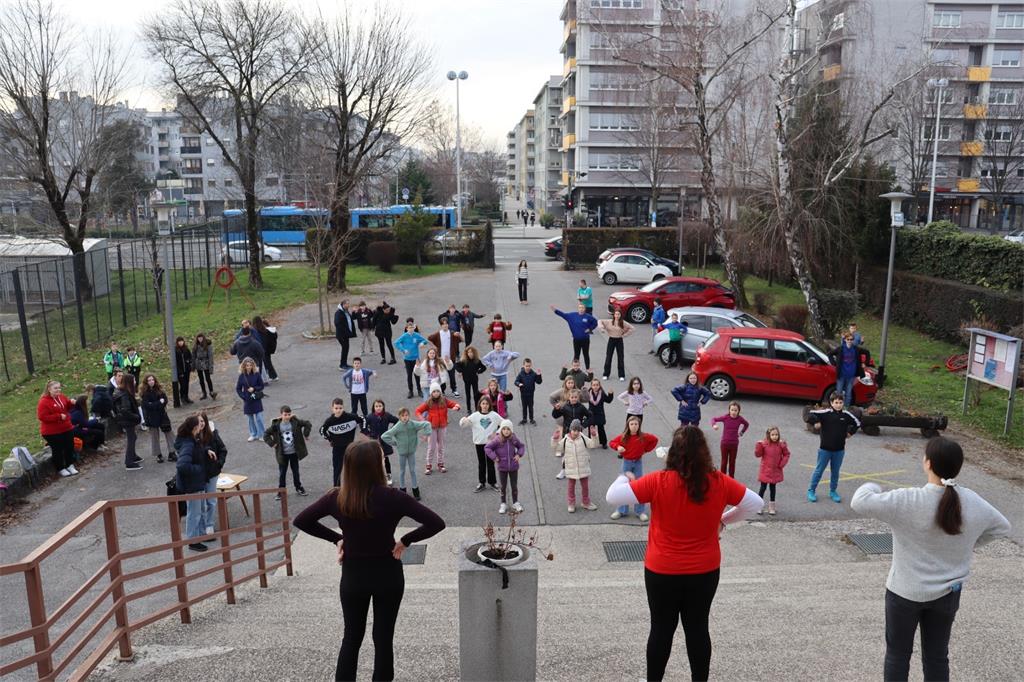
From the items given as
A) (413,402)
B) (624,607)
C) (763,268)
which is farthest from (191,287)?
(624,607)

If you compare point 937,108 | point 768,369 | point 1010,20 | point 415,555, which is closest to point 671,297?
point 768,369

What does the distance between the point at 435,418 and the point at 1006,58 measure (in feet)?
196

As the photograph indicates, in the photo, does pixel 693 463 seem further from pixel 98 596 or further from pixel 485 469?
pixel 485 469

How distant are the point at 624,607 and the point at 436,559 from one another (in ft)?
9.91

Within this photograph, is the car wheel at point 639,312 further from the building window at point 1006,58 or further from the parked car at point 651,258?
the building window at point 1006,58

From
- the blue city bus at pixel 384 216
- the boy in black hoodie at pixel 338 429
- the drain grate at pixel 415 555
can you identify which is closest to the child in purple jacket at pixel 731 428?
the drain grate at pixel 415 555

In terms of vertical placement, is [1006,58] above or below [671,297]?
above

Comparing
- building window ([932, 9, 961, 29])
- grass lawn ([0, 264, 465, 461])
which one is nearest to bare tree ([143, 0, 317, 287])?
grass lawn ([0, 264, 465, 461])

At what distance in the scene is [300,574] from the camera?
8.36m

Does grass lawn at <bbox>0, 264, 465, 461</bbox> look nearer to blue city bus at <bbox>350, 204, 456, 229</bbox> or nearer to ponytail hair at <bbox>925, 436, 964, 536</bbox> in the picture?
blue city bus at <bbox>350, 204, 456, 229</bbox>

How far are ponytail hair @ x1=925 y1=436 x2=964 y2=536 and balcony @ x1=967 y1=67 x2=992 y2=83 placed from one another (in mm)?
60353

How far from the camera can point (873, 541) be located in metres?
9.57

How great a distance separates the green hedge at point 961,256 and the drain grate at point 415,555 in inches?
A: 720

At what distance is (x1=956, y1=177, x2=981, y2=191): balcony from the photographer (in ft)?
183
